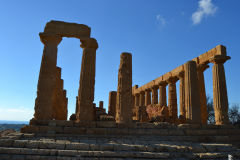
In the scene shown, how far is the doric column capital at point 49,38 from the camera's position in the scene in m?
13.4

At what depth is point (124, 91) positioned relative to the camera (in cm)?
1327

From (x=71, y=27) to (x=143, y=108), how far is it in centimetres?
1139

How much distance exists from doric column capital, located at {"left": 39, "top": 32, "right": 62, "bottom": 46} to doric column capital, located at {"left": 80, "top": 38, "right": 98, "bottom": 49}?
1.64 m

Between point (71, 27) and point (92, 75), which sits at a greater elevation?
point (71, 27)

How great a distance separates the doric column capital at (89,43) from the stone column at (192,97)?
25.7 ft

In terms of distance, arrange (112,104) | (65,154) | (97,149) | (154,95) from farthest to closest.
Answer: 1. (154,95)
2. (112,104)
3. (97,149)
4. (65,154)

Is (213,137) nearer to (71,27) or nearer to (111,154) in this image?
(111,154)

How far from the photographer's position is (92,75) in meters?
13.3

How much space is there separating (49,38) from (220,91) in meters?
13.8

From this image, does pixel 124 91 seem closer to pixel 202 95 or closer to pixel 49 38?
pixel 49 38

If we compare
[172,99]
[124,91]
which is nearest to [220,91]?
[172,99]

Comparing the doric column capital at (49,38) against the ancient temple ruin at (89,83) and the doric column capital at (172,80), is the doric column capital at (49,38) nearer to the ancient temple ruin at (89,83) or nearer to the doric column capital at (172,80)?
the ancient temple ruin at (89,83)

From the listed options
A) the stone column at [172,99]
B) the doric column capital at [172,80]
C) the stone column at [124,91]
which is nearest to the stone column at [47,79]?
the stone column at [124,91]

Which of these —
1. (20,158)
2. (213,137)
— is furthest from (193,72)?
(20,158)
